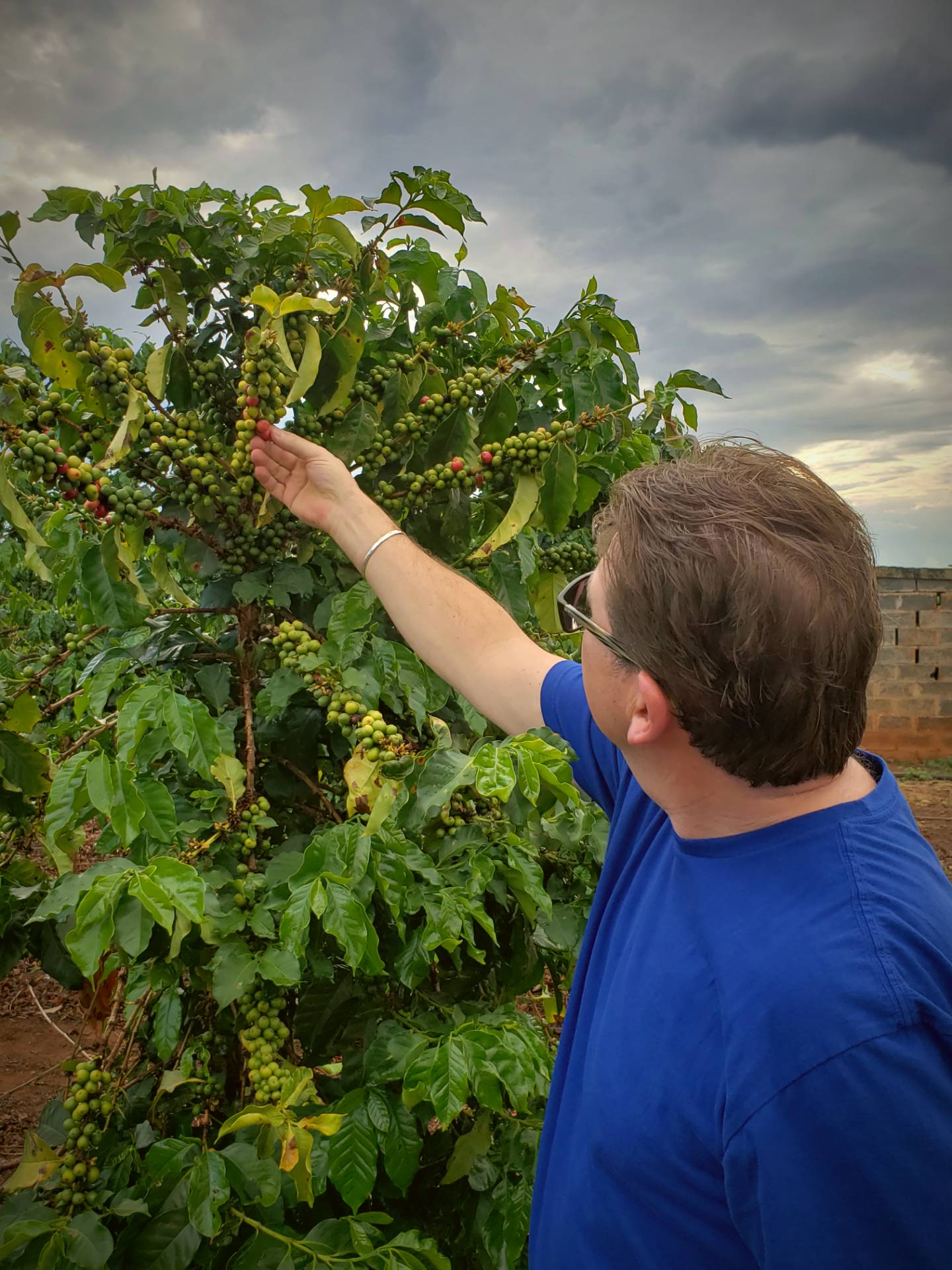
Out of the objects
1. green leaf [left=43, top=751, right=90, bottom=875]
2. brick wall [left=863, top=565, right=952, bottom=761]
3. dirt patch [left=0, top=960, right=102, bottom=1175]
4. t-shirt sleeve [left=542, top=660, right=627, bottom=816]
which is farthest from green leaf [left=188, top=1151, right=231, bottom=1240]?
brick wall [left=863, top=565, right=952, bottom=761]

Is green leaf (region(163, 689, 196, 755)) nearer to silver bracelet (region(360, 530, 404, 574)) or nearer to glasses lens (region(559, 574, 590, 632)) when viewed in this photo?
silver bracelet (region(360, 530, 404, 574))

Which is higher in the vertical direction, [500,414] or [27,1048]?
[500,414]

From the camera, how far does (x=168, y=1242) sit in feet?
4.91

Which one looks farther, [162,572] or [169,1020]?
[162,572]

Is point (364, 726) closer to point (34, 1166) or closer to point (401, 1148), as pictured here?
point (401, 1148)

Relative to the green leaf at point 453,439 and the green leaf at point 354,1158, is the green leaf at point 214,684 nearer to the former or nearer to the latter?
the green leaf at point 453,439

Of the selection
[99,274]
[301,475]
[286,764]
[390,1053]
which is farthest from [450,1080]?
[99,274]

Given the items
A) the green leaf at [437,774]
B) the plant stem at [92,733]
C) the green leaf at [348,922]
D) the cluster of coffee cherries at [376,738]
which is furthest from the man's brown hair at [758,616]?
the plant stem at [92,733]

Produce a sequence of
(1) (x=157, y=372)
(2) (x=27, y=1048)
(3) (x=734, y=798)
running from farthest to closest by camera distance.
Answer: (2) (x=27, y=1048), (1) (x=157, y=372), (3) (x=734, y=798)

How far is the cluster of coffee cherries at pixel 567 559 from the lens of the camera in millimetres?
2180

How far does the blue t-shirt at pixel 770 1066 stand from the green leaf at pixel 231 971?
545mm

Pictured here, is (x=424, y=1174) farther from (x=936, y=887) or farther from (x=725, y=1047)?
(x=936, y=887)

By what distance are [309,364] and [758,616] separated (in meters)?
0.95

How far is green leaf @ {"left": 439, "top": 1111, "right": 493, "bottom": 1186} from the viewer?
172 cm
